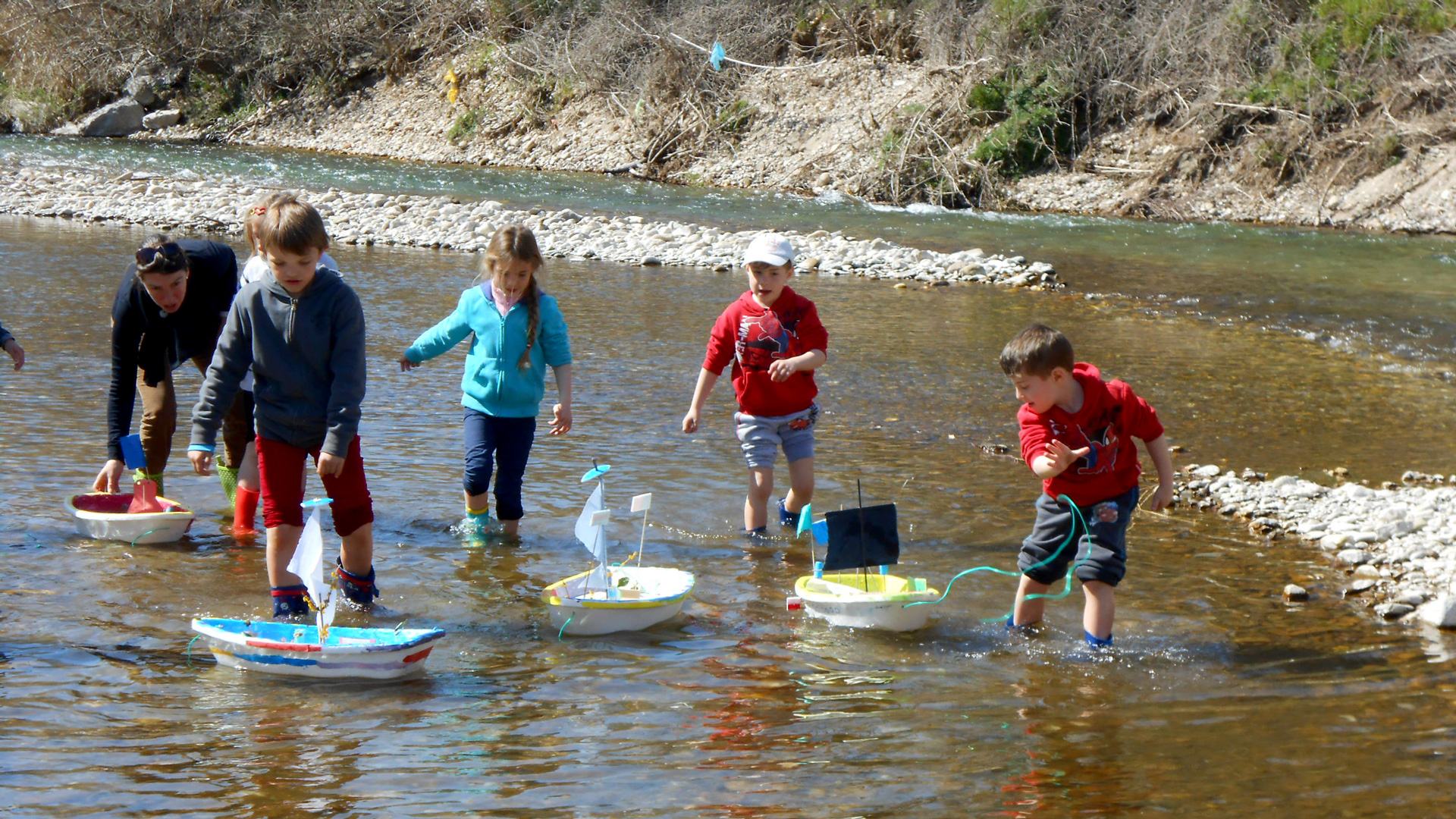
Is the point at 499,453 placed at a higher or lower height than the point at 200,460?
lower

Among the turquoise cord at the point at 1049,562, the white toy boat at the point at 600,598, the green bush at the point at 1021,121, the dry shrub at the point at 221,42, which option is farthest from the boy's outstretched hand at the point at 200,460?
the dry shrub at the point at 221,42

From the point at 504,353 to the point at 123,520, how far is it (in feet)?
5.65

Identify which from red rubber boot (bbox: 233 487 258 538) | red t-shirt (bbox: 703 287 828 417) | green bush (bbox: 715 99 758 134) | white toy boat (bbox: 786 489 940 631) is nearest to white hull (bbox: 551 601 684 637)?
white toy boat (bbox: 786 489 940 631)

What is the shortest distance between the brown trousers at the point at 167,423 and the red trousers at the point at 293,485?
1.17 metres

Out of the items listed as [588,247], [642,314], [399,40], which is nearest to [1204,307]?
[642,314]

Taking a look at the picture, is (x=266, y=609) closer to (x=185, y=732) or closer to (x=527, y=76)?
(x=185, y=732)

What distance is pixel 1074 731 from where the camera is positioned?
3826 millimetres

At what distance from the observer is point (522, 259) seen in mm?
5176

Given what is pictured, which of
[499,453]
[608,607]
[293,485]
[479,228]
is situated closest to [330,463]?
[293,485]

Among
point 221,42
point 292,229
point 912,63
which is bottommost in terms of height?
point 292,229

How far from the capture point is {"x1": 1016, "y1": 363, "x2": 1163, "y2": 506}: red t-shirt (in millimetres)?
4293

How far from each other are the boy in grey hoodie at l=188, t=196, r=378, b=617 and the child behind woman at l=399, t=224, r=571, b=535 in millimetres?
870

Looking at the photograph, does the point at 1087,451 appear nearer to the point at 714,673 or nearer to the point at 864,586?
the point at 864,586

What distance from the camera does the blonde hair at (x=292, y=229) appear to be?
4.07 metres
